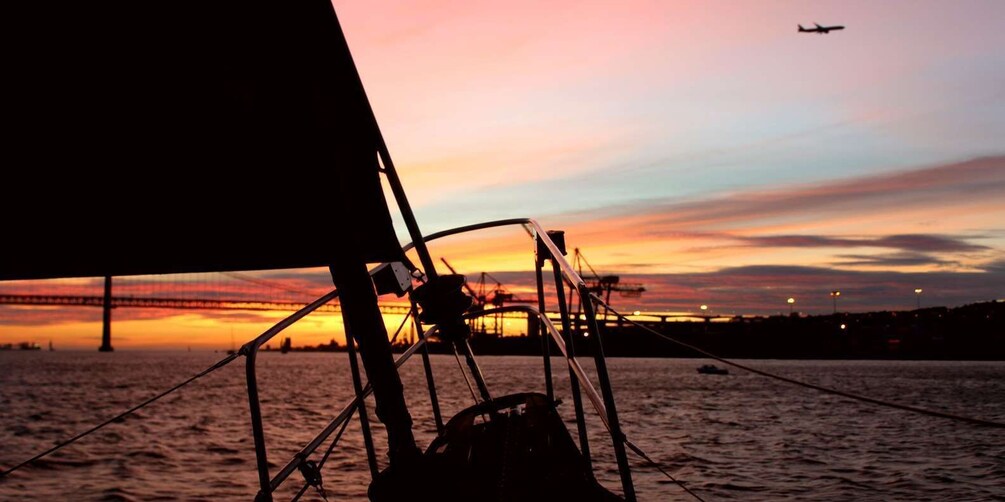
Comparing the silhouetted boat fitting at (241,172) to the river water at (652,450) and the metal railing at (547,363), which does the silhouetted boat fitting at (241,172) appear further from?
the river water at (652,450)

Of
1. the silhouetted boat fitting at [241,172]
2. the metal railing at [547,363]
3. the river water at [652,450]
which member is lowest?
the river water at [652,450]

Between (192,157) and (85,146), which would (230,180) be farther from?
(85,146)

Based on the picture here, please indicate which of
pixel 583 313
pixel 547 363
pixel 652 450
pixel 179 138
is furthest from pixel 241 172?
pixel 652 450

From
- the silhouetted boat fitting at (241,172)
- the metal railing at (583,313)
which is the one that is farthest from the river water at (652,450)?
the silhouetted boat fitting at (241,172)

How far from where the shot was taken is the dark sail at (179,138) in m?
4.08

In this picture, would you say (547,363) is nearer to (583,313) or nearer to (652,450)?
(583,313)

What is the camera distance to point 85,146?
14.9 ft

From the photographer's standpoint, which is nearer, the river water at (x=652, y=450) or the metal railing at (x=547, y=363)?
the metal railing at (x=547, y=363)

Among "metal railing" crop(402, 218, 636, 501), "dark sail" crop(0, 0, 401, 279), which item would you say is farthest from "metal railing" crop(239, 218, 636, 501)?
"dark sail" crop(0, 0, 401, 279)

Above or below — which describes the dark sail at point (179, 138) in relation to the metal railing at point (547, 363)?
above

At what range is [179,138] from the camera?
474 cm

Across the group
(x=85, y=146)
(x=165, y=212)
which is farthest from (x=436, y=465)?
(x=85, y=146)

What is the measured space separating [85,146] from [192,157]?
0.56 meters

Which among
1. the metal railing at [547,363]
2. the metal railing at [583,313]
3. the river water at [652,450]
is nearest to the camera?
the metal railing at [547,363]
